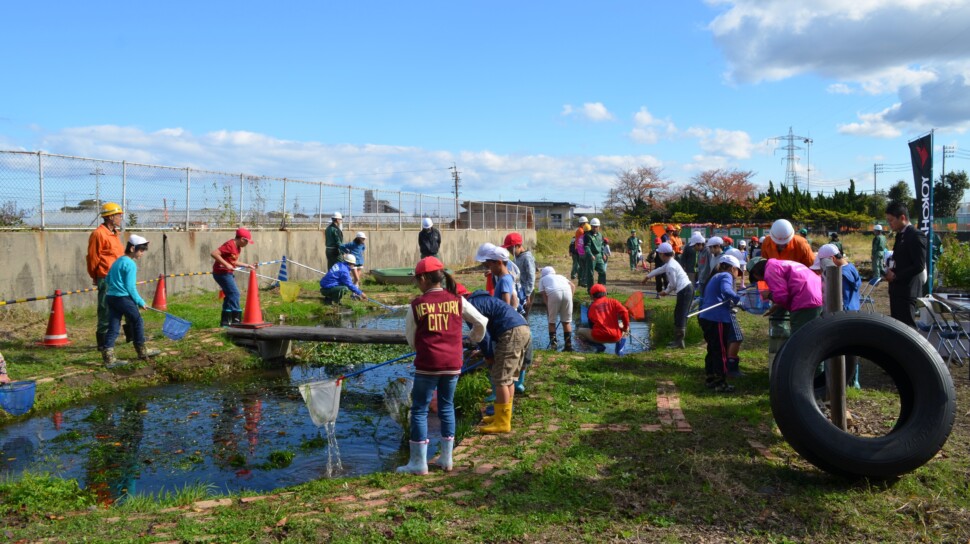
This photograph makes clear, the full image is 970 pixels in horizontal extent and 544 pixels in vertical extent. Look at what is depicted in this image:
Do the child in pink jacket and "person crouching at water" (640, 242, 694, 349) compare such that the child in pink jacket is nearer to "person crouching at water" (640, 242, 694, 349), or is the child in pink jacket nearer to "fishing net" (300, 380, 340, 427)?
"person crouching at water" (640, 242, 694, 349)

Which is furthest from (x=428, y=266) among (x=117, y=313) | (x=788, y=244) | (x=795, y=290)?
(x=117, y=313)

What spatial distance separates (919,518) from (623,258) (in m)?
28.3

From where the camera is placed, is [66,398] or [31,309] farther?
[31,309]

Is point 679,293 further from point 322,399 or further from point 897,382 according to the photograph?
Result: point 322,399

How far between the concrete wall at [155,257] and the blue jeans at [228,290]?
9.58ft

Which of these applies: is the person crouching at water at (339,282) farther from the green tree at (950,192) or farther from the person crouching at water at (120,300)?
the green tree at (950,192)

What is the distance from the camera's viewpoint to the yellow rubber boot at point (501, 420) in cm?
602

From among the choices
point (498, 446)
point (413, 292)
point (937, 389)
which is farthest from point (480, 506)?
point (413, 292)

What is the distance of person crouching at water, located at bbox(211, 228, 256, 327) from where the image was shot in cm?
1069

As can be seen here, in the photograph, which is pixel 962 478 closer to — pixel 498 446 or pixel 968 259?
pixel 498 446

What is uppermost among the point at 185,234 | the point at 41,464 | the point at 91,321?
the point at 185,234

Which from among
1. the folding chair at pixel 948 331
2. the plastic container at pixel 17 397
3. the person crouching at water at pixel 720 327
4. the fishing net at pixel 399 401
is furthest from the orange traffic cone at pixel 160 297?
the folding chair at pixel 948 331

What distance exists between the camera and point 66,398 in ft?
25.0

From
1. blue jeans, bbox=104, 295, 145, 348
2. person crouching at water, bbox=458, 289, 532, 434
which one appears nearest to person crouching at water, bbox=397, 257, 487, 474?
person crouching at water, bbox=458, 289, 532, 434
